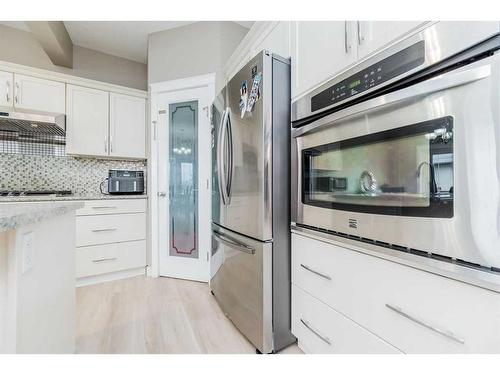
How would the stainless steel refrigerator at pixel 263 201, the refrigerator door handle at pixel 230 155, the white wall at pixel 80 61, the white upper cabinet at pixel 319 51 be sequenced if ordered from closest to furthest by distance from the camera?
the white upper cabinet at pixel 319 51, the stainless steel refrigerator at pixel 263 201, the refrigerator door handle at pixel 230 155, the white wall at pixel 80 61

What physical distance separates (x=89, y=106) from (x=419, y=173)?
317cm

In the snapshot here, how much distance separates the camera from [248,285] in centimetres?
146

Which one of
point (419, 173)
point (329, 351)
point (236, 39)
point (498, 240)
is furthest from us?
point (236, 39)

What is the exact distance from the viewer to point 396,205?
2.78 feet

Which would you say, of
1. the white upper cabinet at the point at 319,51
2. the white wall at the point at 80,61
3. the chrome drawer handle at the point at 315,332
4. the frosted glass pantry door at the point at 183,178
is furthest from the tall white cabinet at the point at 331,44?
the white wall at the point at 80,61

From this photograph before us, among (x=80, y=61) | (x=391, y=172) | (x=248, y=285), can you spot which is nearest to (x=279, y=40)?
(x=391, y=172)

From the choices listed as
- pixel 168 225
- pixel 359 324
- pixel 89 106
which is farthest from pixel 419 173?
pixel 89 106

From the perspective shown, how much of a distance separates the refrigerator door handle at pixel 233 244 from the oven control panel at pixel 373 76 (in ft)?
2.76

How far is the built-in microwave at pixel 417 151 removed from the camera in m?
0.63

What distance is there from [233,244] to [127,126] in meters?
2.20

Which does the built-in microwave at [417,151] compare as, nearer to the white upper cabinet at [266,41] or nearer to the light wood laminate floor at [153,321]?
the white upper cabinet at [266,41]

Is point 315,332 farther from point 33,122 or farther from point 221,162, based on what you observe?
point 33,122

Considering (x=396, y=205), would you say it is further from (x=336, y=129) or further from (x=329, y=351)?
(x=329, y=351)
